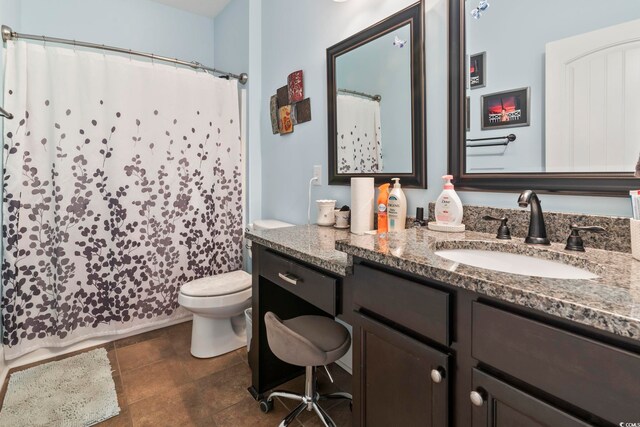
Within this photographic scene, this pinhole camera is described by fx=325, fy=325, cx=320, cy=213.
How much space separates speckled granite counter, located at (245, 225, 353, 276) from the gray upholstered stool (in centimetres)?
28

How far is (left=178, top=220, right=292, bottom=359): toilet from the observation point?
1983 mm

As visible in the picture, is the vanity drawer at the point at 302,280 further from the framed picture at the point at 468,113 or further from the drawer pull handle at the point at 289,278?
the framed picture at the point at 468,113

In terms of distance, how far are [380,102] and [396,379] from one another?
1.23 metres

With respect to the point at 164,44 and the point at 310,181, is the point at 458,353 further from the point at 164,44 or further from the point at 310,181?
the point at 164,44

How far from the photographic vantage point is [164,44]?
278 cm

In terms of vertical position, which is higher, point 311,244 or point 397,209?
point 397,209

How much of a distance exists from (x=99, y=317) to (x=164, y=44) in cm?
223

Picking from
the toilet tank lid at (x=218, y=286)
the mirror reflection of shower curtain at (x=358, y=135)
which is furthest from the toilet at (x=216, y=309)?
the mirror reflection of shower curtain at (x=358, y=135)

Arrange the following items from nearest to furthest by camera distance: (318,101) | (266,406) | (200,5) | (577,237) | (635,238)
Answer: (635,238), (577,237), (266,406), (318,101), (200,5)

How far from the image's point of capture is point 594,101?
0.98 meters

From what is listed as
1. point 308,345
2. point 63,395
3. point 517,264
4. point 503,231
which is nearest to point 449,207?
point 503,231

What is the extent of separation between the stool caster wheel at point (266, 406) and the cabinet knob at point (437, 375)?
1110mm

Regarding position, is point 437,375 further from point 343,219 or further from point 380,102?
point 380,102

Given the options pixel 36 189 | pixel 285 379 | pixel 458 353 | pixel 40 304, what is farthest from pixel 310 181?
pixel 40 304
